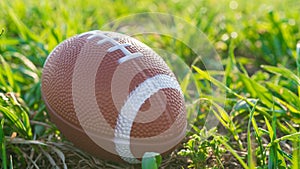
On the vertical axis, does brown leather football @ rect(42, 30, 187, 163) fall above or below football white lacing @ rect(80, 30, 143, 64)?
below

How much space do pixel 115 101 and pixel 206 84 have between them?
3.60 ft

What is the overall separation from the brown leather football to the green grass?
12 cm

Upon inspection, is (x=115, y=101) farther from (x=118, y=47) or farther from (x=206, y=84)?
(x=206, y=84)

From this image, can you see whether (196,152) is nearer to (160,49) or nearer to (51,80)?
(51,80)

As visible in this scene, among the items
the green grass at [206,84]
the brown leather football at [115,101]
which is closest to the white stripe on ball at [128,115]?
the brown leather football at [115,101]

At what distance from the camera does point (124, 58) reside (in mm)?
2094

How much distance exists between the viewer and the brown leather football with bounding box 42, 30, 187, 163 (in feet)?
6.58

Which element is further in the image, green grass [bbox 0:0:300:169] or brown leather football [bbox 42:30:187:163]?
green grass [bbox 0:0:300:169]

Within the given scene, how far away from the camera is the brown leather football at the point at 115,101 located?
201 centimetres

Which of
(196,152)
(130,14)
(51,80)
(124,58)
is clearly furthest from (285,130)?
(130,14)

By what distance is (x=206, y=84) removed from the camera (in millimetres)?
2967

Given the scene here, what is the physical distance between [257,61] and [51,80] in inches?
76.9

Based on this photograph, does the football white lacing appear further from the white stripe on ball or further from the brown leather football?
the white stripe on ball

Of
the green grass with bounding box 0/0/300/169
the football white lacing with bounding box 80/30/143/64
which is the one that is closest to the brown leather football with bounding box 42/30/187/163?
the football white lacing with bounding box 80/30/143/64
